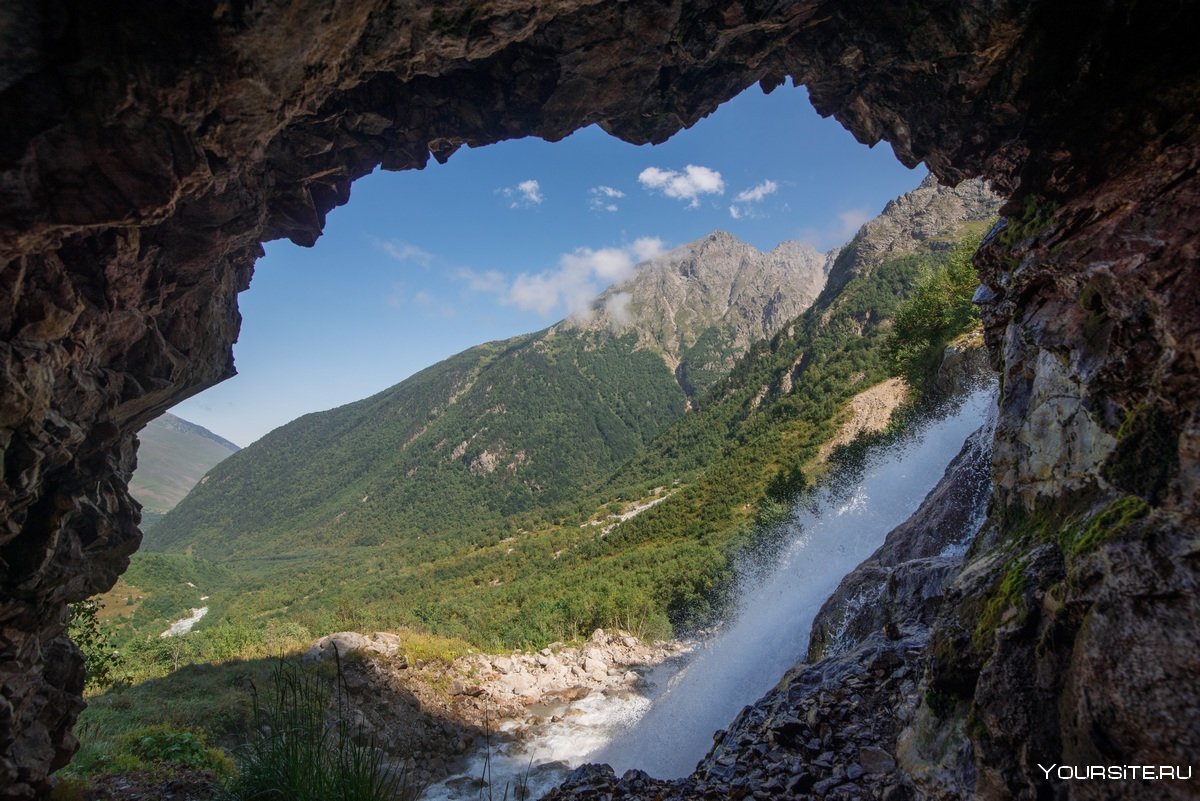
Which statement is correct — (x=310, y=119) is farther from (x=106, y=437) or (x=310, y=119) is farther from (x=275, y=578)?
(x=275, y=578)

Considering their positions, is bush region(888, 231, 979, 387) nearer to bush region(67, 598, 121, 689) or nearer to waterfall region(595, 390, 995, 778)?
waterfall region(595, 390, 995, 778)

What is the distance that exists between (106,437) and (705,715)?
2322cm

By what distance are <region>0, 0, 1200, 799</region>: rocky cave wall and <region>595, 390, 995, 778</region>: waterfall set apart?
1568 centimetres

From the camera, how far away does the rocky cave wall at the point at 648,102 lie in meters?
6.00

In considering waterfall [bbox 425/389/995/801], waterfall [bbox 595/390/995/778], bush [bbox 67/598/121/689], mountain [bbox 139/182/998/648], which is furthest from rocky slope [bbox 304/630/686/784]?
bush [bbox 67/598/121/689]

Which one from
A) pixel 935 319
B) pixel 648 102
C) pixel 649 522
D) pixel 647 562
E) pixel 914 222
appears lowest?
pixel 647 562

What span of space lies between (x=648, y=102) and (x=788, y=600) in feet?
104

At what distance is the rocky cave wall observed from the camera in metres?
6.00

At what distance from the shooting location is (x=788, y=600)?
3681 cm

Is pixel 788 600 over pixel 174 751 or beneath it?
over

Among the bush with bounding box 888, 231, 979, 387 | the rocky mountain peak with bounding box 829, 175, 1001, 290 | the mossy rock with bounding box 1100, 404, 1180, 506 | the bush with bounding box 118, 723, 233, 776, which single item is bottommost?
the bush with bounding box 118, 723, 233, 776

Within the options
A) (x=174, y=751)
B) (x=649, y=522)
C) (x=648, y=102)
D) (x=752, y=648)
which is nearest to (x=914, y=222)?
(x=649, y=522)

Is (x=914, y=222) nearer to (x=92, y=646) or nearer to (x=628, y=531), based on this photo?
(x=628, y=531)

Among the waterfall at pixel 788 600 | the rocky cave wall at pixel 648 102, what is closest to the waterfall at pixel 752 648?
the waterfall at pixel 788 600
